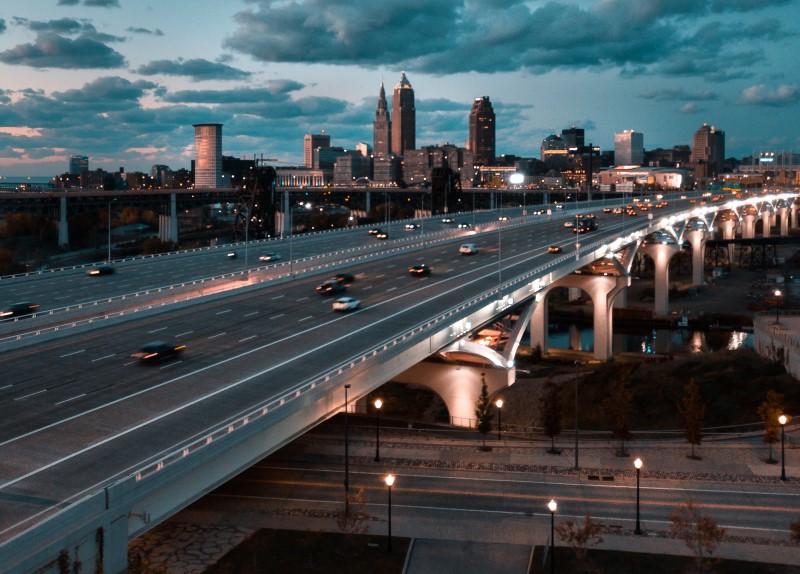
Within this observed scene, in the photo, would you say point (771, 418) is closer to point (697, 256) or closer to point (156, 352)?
point (156, 352)

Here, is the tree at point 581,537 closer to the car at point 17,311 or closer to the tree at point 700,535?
the tree at point 700,535

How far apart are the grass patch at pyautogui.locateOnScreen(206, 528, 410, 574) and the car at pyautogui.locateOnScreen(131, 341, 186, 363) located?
8051 millimetres

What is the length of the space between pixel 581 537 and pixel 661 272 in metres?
85.1

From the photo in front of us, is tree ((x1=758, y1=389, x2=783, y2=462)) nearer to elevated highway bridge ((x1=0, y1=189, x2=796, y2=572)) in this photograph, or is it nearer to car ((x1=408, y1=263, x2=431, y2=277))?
elevated highway bridge ((x1=0, y1=189, x2=796, y2=572))

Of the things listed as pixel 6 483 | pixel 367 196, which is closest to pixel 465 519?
pixel 6 483

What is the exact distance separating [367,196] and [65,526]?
168244 millimetres

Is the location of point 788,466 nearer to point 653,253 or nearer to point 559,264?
point 559,264

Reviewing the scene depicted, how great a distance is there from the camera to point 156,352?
3195 cm

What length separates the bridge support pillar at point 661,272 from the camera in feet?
342

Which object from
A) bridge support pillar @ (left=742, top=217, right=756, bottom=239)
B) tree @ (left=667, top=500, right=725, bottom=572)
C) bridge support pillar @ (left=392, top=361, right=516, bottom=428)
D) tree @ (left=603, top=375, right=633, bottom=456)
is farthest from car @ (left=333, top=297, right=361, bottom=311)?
bridge support pillar @ (left=742, top=217, right=756, bottom=239)

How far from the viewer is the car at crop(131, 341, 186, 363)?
31781mm

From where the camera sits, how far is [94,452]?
21.7 metres

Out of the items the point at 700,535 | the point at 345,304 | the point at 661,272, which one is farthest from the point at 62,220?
the point at 700,535

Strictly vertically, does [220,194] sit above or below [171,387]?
above
